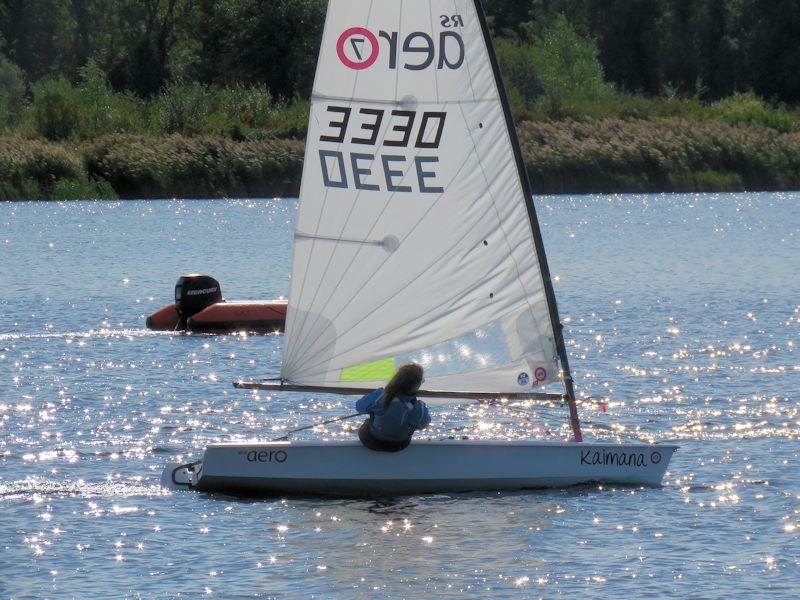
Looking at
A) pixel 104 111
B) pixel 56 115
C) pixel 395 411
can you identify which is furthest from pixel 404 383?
pixel 104 111

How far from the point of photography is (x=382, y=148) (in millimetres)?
17891

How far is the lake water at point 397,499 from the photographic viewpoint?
1551 centimetres

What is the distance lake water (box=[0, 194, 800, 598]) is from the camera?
15.5m

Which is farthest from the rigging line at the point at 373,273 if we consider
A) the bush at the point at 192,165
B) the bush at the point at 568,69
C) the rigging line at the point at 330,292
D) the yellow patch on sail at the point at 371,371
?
the bush at the point at 568,69

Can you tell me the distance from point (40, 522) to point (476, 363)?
532 cm

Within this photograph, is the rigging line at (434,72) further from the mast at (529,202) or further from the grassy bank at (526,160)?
the grassy bank at (526,160)

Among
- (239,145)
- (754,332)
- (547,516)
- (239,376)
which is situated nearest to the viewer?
(547,516)

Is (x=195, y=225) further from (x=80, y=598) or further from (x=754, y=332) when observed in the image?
(x=80, y=598)

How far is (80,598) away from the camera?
14.7 m

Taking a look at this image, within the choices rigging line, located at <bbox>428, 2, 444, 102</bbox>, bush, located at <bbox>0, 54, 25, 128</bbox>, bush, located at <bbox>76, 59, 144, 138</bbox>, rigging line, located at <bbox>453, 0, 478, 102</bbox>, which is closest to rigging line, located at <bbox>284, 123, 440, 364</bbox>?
rigging line, located at <bbox>428, 2, 444, 102</bbox>

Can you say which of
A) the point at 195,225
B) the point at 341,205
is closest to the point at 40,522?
the point at 341,205

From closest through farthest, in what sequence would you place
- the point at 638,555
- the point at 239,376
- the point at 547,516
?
1. the point at 638,555
2. the point at 547,516
3. the point at 239,376

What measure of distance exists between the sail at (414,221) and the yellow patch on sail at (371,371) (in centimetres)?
1

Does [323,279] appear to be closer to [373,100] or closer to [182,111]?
[373,100]
